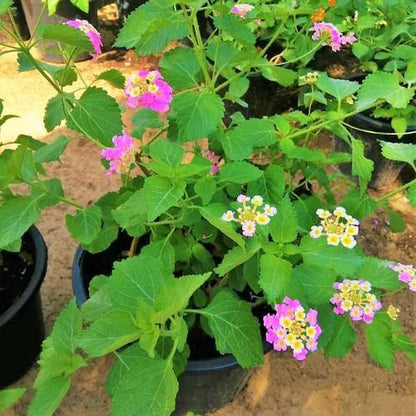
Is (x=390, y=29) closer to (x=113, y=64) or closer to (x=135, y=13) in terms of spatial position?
(x=135, y=13)

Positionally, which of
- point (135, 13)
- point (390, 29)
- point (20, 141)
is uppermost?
point (135, 13)

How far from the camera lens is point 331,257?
96 cm

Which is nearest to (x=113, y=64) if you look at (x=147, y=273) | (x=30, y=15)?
(x=30, y=15)

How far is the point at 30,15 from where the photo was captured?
326 cm

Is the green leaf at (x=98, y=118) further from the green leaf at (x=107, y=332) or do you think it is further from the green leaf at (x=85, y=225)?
the green leaf at (x=107, y=332)

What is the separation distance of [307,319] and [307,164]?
1.61 ft

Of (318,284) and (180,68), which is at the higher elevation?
(180,68)

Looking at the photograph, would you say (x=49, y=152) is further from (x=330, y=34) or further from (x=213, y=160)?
(x=330, y=34)

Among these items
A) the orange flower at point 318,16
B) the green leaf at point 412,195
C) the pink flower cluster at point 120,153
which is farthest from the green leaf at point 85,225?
the orange flower at point 318,16

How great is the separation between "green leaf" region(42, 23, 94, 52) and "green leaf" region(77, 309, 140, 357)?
1.69 ft

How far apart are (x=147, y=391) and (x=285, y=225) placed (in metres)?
0.38

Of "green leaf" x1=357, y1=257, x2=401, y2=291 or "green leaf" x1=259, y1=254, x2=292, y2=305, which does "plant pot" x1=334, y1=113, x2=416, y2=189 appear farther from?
"green leaf" x1=259, y1=254, x2=292, y2=305

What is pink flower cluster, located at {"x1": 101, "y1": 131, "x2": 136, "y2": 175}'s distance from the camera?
3.84 feet

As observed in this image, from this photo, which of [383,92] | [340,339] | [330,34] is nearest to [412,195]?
[383,92]
